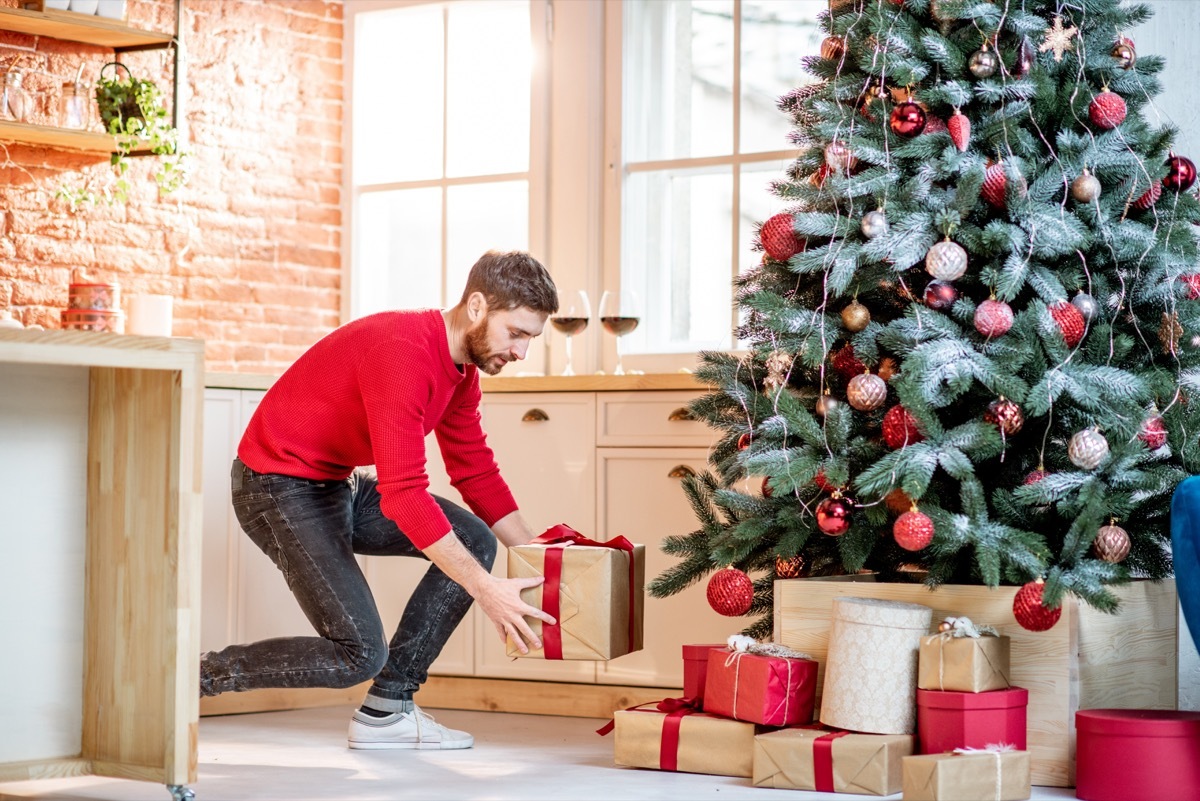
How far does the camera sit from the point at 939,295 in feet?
9.36

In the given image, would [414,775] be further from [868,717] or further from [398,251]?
[398,251]

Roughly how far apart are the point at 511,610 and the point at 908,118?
1.23 meters

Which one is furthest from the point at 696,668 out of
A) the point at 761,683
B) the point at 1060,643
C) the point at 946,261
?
the point at 946,261

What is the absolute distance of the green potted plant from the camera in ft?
13.9

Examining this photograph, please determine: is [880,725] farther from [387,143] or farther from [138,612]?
[387,143]

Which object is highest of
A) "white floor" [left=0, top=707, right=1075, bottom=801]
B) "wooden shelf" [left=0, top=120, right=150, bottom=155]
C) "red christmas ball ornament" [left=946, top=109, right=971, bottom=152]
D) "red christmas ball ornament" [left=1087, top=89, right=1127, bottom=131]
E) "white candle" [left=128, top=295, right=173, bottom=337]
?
"wooden shelf" [left=0, top=120, right=150, bottom=155]

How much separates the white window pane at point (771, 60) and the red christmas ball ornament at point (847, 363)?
1380mm

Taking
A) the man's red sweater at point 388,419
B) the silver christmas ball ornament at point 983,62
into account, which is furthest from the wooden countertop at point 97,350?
the silver christmas ball ornament at point 983,62

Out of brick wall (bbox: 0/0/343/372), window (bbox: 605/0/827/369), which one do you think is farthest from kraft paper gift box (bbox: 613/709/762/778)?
brick wall (bbox: 0/0/343/372)

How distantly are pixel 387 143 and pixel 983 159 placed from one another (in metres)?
2.47

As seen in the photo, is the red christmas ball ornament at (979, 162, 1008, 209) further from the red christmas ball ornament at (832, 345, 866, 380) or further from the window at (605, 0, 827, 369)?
the window at (605, 0, 827, 369)

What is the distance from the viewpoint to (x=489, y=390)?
4008 millimetres

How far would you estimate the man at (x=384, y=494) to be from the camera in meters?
2.79

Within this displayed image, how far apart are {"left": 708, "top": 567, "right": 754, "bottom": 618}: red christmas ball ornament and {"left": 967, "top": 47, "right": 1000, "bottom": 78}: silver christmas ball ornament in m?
A: 1.09
